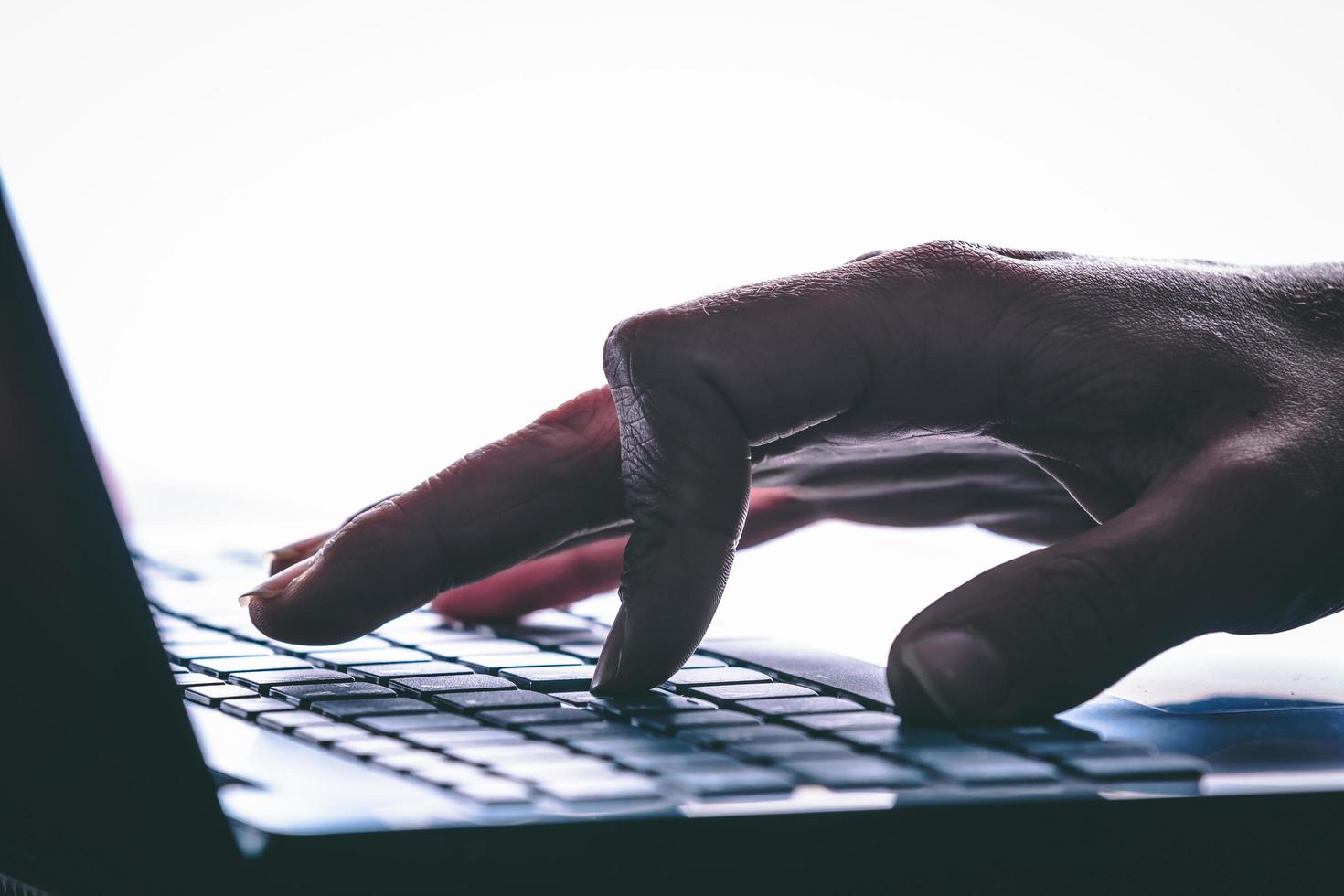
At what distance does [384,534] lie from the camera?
2.45 ft

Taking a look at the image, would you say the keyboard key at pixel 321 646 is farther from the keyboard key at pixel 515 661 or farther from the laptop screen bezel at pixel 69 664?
the laptop screen bezel at pixel 69 664

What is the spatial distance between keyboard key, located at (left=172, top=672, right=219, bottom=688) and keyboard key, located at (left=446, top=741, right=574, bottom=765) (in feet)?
0.65

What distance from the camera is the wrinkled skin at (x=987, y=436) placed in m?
0.53

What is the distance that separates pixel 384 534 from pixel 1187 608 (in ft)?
1.55

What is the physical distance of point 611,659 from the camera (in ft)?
1.92

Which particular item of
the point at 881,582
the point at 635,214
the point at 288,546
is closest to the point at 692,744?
the point at 288,546

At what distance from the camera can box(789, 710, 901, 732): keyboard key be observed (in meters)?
0.48

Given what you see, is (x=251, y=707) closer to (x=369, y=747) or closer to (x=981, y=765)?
(x=369, y=747)

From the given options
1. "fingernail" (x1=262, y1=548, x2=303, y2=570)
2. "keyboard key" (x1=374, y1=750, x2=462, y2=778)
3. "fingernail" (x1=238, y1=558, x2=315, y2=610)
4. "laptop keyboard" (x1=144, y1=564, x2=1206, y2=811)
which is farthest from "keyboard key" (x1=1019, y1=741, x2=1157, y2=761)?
"fingernail" (x1=262, y1=548, x2=303, y2=570)

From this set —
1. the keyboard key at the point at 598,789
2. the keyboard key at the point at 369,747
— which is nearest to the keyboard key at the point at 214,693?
the keyboard key at the point at 369,747

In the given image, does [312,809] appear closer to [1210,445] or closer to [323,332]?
[1210,445]

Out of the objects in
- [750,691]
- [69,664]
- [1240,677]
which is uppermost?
[69,664]

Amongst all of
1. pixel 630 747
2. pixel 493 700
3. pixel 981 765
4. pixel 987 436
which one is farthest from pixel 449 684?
pixel 987 436

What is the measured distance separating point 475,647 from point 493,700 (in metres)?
0.21
